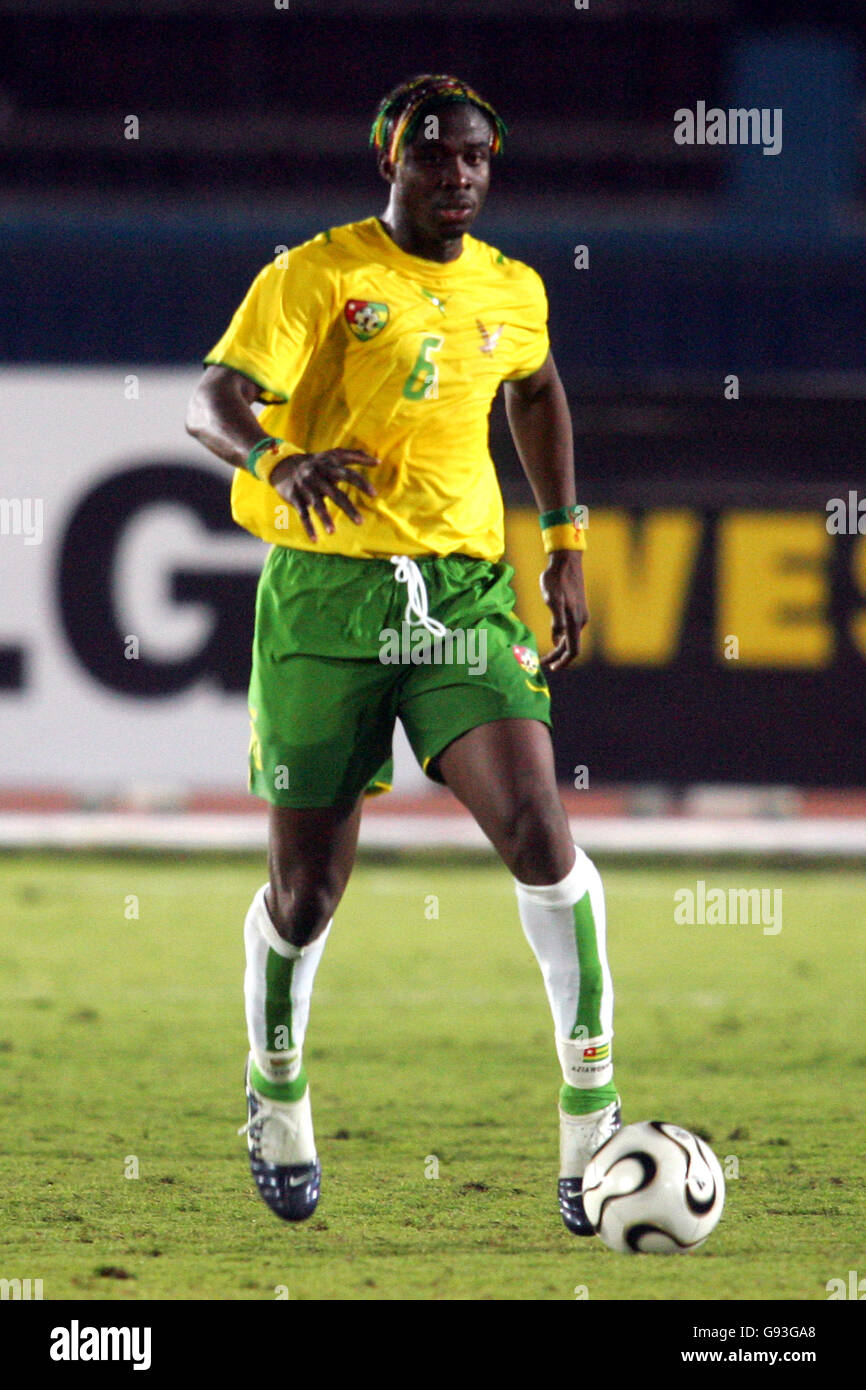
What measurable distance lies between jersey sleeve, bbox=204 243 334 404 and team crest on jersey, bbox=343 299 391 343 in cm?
5

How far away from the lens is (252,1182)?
4.23 m

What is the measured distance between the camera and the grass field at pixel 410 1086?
3592 mm

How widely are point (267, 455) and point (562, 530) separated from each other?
2.91 feet

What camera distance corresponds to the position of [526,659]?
154 inches

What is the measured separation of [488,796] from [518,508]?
582 cm

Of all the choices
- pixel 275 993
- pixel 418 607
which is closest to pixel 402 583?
pixel 418 607

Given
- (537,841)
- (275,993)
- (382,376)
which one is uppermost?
(382,376)

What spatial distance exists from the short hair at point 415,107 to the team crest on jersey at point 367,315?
0.29 metres

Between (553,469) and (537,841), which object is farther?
(553,469)
